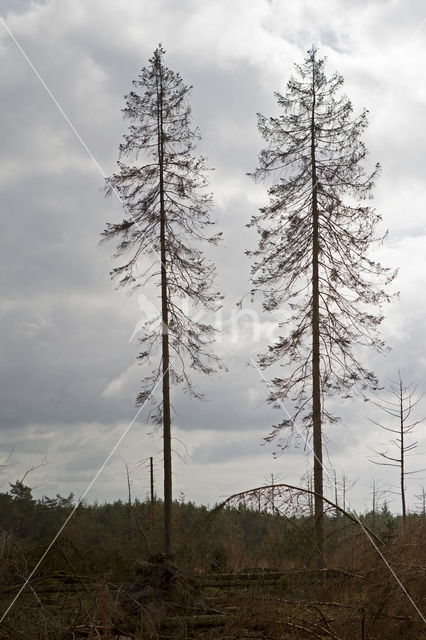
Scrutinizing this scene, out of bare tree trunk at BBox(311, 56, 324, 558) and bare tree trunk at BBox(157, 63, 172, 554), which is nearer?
bare tree trunk at BBox(311, 56, 324, 558)

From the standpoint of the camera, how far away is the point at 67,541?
15.5m

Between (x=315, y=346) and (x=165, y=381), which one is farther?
(x=165, y=381)

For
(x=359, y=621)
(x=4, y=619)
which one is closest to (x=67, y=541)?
(x=4, y=619)

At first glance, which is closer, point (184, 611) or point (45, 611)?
point (45, 611)

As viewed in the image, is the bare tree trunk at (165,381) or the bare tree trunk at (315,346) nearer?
the bare tree trunk at (315,346)

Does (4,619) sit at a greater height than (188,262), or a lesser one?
lesser

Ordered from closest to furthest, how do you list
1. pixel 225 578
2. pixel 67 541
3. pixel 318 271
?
pixel 225 578
pixel 67 541
pixel 318 271

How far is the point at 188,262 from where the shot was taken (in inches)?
866

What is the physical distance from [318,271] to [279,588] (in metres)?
13.1

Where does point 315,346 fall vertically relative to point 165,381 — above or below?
above

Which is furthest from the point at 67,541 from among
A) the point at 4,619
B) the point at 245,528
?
the point at 4,619

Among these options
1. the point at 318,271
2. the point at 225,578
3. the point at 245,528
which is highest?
the point at 318,271

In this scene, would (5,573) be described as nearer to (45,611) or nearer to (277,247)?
(45,611)

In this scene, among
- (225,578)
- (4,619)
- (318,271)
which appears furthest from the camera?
(318,271)
